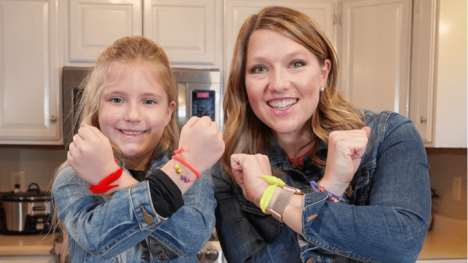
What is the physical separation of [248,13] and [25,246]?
1879 millimetres

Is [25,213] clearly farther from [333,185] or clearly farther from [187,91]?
[333,185]

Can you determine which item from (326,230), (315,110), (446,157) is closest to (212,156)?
(326,230)

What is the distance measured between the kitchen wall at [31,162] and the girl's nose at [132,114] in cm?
224

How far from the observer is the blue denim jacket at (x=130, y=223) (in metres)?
0.77

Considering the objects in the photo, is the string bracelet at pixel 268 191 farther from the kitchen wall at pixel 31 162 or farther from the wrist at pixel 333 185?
the kitchen wall at pixel 31 162

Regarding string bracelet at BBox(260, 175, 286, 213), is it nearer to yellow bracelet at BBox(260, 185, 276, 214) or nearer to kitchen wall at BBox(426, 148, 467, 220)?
yellow bracelet at BBox(260, 185, 276, 214)

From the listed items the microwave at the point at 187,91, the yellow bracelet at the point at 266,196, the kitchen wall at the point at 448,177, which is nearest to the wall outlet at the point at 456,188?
the kitchen wall at the point at 448,177

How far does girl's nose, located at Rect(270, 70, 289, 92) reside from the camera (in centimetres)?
99

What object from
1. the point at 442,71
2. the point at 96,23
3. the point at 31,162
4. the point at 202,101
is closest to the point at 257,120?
the point at 202,101

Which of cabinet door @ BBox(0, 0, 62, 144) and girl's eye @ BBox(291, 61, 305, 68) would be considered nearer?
girl's eye @ BBox(291, 61, 305, 68)

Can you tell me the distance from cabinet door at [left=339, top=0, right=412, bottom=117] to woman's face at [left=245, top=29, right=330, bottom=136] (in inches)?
63.2

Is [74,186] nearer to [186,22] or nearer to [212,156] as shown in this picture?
[212,156]

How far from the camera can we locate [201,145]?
80cm

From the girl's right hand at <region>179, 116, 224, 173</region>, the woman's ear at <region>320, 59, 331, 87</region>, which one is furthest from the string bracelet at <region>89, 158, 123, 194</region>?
the woman's ear at <region>320, 59, 331, 87</region>
